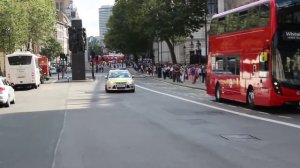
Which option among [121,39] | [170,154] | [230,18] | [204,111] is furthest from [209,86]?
A: [121,39]

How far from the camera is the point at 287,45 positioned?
19.3 meters

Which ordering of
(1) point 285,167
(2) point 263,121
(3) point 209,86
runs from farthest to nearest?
(3) point 209,86
(2) point 263,121
(1) point 285,167

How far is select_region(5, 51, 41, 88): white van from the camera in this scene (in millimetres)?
48375

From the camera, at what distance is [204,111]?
20906mm

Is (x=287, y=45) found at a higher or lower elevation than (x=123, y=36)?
lower

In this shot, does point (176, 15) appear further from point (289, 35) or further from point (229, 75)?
point (289, 35)

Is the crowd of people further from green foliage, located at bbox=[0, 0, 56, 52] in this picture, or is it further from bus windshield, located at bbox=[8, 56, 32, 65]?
green foliage, located at bbox=[0, 0, 56, 52]

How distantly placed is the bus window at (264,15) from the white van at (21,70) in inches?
1238

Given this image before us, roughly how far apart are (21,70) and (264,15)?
32515 mm

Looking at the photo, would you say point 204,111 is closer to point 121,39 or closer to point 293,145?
point 293,145

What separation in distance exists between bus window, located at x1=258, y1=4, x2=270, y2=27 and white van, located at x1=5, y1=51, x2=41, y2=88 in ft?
103

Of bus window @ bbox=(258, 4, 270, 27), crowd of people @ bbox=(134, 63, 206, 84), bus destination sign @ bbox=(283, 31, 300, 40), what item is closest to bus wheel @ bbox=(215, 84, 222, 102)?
bus window @ bbox=(258, 4, 270, 27)

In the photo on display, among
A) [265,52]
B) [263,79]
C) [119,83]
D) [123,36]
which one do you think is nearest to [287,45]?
[265,52]

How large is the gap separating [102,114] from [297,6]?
296 inches
